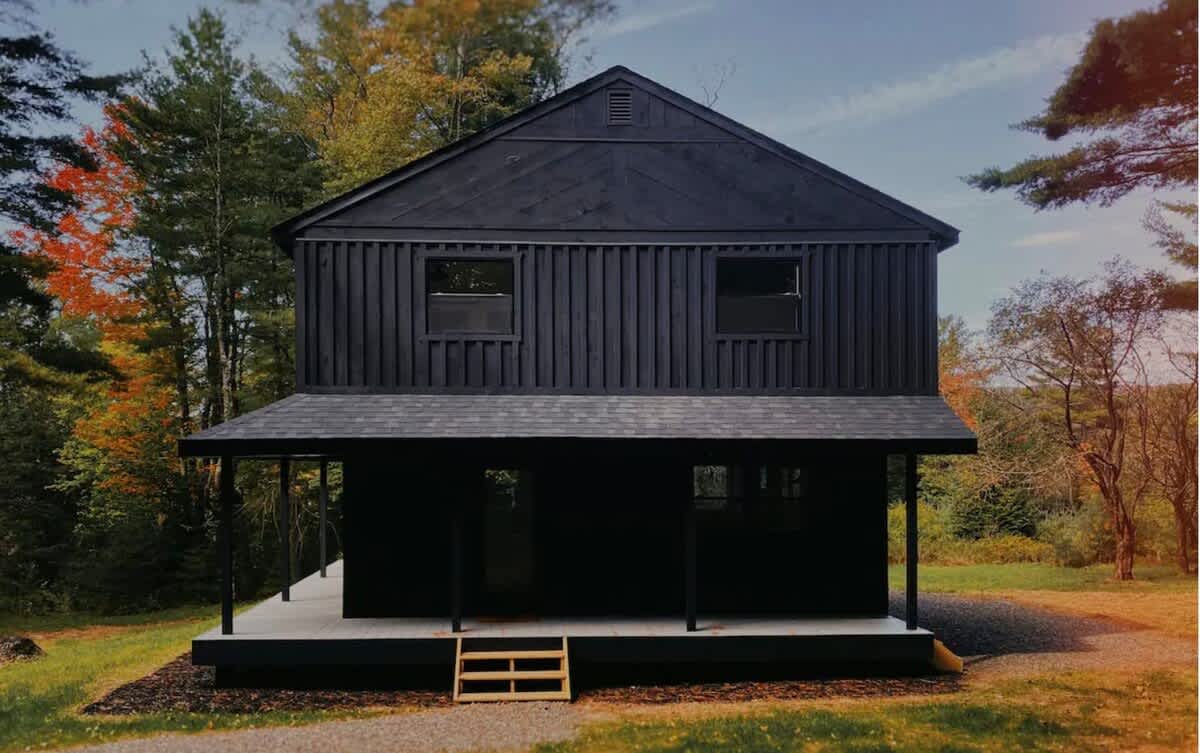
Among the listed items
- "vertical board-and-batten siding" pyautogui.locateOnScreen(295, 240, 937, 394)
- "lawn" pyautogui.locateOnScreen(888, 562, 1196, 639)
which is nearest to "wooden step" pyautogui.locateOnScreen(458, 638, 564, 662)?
"vertical board-and-batten siding" pyautogui.locateOnScreen(295, 240, 937, 394)

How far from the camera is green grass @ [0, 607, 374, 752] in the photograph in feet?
25.5

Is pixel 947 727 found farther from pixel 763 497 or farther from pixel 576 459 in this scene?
pixel 576 459

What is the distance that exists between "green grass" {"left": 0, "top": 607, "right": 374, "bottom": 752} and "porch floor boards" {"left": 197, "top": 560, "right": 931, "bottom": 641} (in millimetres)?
1137

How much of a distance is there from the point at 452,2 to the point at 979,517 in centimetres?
1623

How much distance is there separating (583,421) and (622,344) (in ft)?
4.13

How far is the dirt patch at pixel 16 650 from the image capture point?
42.9ft

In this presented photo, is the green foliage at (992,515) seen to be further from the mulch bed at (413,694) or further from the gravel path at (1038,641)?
the mulch bed at (413,694)

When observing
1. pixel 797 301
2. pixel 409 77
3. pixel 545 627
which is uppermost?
pixel 409 77

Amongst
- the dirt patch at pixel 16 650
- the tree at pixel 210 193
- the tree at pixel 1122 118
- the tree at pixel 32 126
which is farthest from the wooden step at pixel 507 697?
the tree at pixel 210 193

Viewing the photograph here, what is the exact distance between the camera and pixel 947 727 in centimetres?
743

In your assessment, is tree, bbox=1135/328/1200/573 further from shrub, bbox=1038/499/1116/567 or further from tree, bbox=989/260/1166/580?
shrub, bbox=1038/499/1116/567

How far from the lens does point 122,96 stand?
567 inches

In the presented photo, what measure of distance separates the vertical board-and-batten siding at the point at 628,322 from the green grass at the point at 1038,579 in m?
7.70

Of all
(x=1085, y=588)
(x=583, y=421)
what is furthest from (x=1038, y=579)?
(x=583, y=421)
